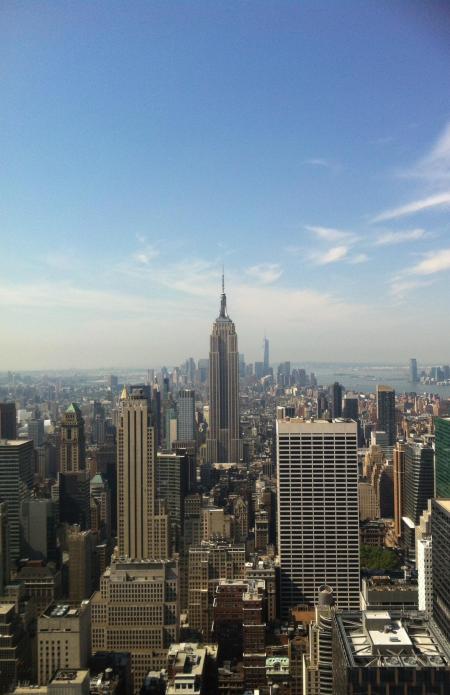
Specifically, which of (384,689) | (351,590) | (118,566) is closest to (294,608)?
(351,590)

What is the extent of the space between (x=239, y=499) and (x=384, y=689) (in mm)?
7348

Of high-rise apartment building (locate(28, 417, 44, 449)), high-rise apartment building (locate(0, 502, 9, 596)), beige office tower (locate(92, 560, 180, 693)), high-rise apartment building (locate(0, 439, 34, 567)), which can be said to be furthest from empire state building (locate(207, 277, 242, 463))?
beige office tower (locate(92, 560, 180, 693))

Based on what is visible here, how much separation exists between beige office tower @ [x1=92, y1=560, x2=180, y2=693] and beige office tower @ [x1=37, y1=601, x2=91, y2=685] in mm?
480

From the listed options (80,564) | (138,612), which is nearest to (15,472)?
(80,564)

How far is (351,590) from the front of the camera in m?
7.71

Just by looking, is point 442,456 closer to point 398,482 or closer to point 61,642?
point 398,482

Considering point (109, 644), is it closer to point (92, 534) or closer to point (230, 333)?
point (92, 534)

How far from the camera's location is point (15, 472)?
8.67 meters

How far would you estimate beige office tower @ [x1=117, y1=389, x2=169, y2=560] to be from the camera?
8.45 metres

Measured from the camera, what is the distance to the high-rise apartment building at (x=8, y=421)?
740 centimetres

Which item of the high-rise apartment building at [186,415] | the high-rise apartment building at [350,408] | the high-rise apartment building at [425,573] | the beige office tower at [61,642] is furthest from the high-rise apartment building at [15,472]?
the high-rise apartment building at [350,408]

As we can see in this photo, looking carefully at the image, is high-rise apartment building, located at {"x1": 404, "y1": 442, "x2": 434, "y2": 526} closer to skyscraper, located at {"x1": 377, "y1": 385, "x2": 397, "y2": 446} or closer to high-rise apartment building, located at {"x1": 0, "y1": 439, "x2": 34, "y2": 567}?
skyscraper, located at {"x1": 377, "y1": 385, "x2": 397, "y2": 446}

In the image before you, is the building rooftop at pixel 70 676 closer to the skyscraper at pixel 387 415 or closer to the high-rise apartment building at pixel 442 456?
the high-rise apartment building at pixel 442 456

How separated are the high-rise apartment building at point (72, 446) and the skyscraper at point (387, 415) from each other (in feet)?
15.2
